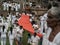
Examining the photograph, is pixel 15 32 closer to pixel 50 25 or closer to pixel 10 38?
pixel 10 38

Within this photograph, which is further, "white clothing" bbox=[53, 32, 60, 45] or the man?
the man

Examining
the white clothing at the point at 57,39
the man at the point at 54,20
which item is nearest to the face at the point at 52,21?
the man at the point at 54,20

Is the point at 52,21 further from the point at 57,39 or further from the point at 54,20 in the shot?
the point at 57,39

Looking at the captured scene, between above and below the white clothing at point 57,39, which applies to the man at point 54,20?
above

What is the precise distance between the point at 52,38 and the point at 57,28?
0.35ft

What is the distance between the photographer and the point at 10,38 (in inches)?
296

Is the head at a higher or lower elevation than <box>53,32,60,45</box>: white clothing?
higher

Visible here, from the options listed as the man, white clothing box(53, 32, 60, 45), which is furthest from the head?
white clothing box(53, 32, 60, 45)

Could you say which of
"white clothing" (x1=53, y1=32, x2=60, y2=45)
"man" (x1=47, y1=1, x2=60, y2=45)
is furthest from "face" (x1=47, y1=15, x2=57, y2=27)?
"white clothing" (x1=53, y1=32, x2=60, y2=45)

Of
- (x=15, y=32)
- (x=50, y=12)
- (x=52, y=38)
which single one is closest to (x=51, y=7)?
(x=50, y=12)

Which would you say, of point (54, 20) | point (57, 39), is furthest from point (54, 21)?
point (57, 39)

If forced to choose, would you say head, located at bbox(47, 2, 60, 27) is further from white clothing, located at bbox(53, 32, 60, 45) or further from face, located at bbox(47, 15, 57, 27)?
white clothing, located at bbox(53, 32, 60, 45)

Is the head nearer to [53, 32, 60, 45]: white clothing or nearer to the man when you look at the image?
the man

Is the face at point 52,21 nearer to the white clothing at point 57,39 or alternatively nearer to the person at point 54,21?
the person at point 54,21
